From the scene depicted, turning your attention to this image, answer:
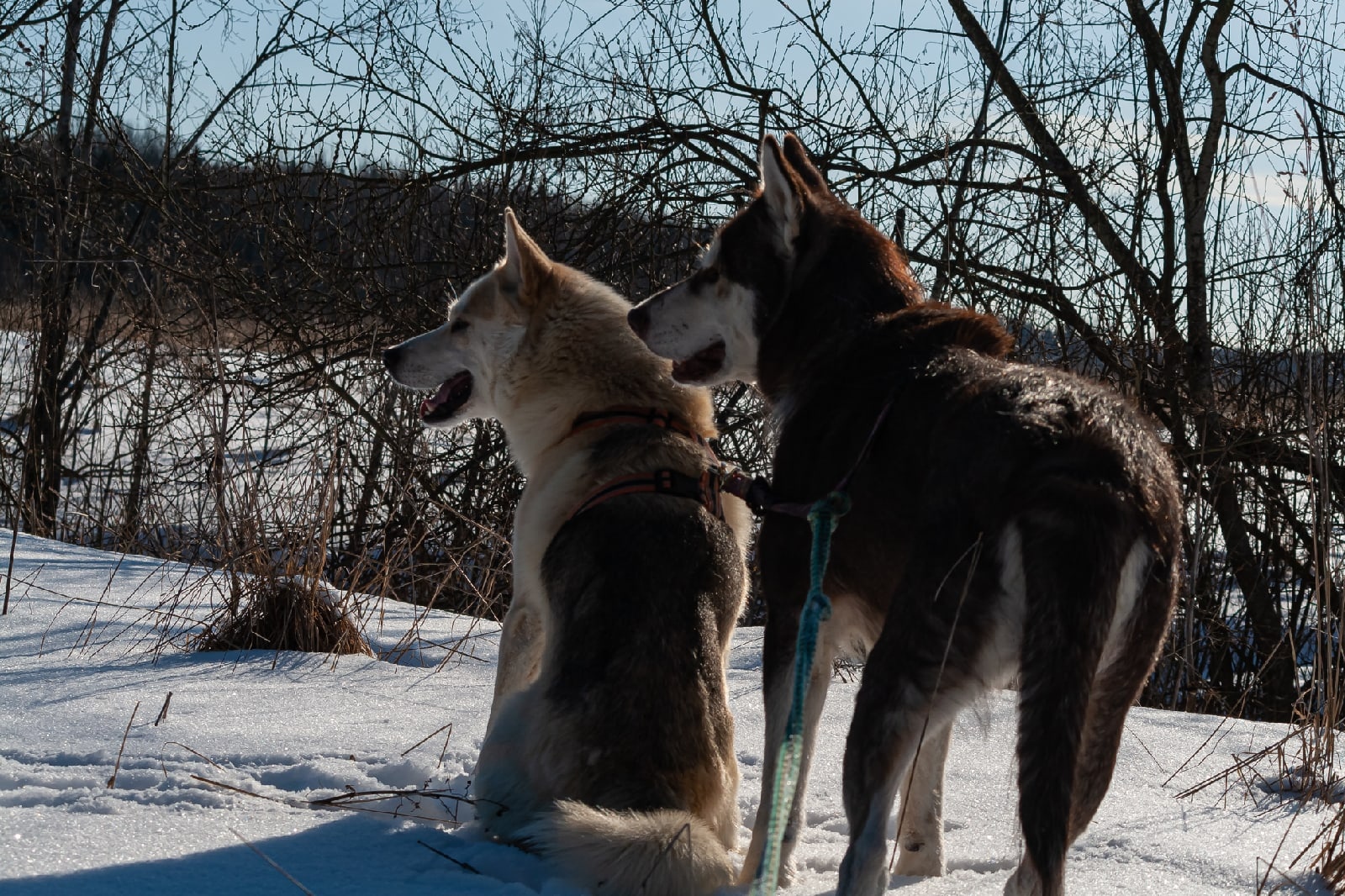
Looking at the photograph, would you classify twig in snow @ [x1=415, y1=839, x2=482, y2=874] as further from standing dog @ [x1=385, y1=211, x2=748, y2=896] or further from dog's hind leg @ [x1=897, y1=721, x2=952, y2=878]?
dog's hind leg @ [x1=897, y1=721, x2=952, y2=878]

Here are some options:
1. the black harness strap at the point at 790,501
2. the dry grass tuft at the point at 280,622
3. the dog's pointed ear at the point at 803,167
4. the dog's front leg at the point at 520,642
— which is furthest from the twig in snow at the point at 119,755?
the dog's pointed ear at the point at 803,167

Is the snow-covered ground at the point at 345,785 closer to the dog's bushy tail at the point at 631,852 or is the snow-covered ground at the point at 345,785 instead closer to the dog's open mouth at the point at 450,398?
the dog's bushy tail at the point at 631,852

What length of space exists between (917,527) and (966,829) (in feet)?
4.13

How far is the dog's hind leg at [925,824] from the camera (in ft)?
8.66

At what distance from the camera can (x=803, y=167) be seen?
336 centimetres

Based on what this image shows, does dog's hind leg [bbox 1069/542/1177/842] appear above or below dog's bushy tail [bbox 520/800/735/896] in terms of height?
above

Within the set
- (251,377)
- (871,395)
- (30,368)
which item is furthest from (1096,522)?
(30,368)

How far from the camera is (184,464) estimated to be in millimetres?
7777

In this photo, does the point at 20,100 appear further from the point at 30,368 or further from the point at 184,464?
the point at 184,464

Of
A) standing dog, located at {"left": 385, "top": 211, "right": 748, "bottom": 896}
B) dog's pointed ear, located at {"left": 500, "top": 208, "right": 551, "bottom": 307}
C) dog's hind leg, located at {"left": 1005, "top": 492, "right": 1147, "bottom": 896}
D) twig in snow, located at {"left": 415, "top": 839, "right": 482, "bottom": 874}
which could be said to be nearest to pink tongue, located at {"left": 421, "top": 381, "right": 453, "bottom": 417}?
standing dog, located at {"left": 385, "top": 211, "right": 748, "bottom": 896}

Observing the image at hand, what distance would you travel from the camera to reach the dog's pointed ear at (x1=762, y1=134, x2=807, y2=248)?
2.95 m

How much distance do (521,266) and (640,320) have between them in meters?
0.60

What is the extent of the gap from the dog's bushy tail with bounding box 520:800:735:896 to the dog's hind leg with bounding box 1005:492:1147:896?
696 millimetres

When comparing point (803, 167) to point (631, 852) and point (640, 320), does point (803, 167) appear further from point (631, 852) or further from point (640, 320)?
point (631, 852)
